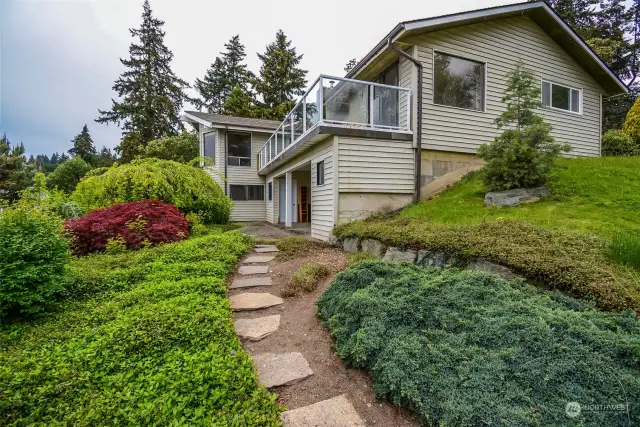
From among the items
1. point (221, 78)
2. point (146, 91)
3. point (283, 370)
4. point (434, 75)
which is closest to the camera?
point (283, 370)

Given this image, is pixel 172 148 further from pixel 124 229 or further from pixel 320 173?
pixel 320 173

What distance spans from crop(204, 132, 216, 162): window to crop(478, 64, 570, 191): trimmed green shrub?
13.6m

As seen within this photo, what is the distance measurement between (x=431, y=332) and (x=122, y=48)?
107 ft

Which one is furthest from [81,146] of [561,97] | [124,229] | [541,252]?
[541,252]

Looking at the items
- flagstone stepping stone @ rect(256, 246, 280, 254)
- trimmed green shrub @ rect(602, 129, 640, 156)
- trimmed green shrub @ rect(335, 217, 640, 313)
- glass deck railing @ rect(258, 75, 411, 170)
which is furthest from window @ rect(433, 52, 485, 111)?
trimmed green shrub @ rect(602, 129, 640, 156)

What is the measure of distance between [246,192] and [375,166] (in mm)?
10307

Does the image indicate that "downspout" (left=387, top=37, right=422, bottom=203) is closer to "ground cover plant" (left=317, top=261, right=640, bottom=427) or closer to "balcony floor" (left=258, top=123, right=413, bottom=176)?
"balcony floor" (left=258, top=123, right=413, bottom=176)

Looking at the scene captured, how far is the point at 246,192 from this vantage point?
15.7 metres

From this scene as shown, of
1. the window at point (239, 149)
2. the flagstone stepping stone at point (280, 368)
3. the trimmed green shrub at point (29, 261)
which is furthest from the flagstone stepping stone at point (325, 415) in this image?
the window at point (239, 149)

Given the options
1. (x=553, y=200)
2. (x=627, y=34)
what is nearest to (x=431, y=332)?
(x=553, y=200)

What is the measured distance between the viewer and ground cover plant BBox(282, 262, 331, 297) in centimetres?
399

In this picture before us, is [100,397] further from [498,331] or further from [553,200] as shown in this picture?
[553,200]

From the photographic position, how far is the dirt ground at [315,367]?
1.90m

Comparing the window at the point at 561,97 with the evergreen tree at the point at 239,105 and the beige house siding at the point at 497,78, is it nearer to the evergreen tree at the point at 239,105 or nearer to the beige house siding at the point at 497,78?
the beige house siding at the point at 497,78
